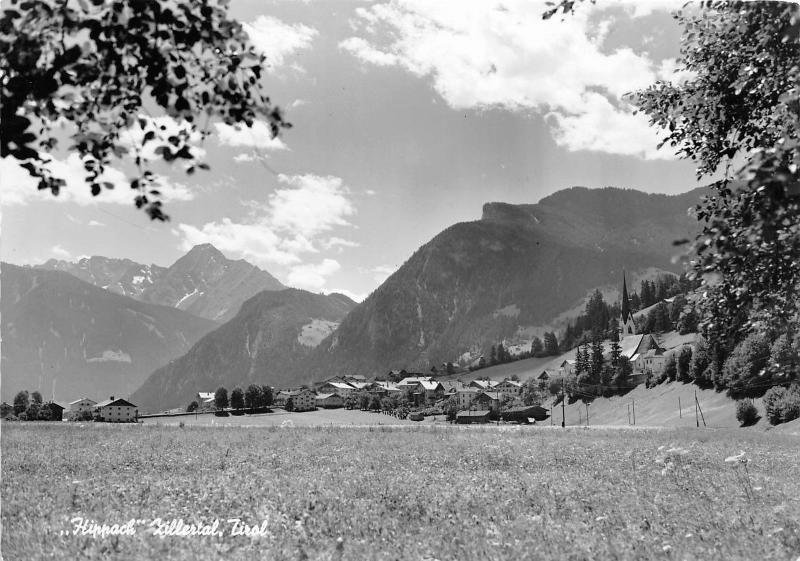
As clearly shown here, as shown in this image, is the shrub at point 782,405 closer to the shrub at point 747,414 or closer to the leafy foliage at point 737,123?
the shrub at point 747,414

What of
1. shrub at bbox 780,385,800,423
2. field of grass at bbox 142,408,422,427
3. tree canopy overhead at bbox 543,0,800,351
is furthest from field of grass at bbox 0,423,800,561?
shrub at bbox 780,385,800,423

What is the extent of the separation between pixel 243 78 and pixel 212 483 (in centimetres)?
1319

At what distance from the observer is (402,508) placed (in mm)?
13516

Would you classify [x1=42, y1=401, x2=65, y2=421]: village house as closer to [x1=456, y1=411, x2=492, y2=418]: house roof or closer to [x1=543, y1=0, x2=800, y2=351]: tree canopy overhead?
[x1=456, y1=411, x2=492, y2=418]: house roof

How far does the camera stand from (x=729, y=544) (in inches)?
414

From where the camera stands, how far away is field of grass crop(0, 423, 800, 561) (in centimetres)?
1002

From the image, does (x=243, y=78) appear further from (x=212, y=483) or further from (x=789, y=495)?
(x=789, y=495)

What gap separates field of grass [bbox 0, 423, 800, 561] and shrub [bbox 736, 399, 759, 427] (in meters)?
93.1

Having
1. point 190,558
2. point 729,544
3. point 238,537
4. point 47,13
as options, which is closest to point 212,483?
point 238,537

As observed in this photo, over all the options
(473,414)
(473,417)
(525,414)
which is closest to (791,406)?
(525,414)

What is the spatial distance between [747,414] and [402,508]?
110 metres

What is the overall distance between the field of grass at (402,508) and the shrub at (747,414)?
93136 millimetres

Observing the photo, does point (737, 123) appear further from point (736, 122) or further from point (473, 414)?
point (473, 414)

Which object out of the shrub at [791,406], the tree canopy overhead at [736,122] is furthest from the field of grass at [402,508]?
the shrub at [791,406]
